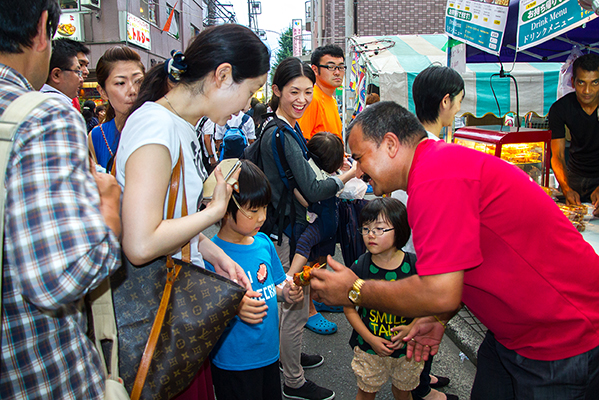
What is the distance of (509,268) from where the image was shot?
Result: 148cm

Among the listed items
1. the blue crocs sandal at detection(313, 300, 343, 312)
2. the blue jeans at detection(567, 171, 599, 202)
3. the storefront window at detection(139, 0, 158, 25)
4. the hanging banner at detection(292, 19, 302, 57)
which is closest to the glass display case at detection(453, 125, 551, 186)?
the blue jeans at detection(567, 171, 599, 202)

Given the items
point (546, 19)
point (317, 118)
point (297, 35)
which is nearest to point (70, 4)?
point (317, 118)

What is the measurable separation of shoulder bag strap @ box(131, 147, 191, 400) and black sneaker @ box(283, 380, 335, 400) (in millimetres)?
1759

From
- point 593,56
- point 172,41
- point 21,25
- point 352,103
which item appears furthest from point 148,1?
point 21,25

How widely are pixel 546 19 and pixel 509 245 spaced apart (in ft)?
12.4

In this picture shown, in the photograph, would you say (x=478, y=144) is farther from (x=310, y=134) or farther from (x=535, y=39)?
(x=310, y=134)

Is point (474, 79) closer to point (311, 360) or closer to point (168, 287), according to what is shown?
point (311, 360)

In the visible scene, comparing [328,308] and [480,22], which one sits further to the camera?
[480,22]

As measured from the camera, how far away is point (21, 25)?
0.97 m

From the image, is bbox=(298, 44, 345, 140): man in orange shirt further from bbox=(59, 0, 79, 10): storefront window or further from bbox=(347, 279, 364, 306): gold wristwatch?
bbox=(59, 0, 79, 10): storefront window

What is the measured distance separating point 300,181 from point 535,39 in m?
3.39

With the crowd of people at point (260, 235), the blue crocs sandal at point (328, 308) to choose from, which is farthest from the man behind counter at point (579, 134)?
the blue crocs sandal at point (328, 308)

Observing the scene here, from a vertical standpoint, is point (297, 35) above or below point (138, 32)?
above

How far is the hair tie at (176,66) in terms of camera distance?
1.50 m
